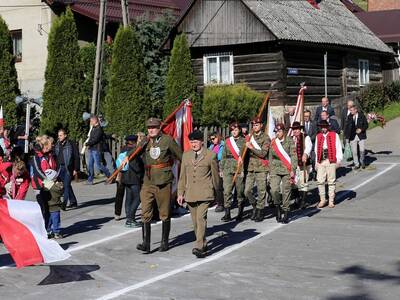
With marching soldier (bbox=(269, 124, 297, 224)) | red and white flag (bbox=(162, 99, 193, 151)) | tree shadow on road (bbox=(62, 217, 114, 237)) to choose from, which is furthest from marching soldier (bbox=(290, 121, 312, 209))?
tree shadow on road (bbox=(62, 217, 114, 237))

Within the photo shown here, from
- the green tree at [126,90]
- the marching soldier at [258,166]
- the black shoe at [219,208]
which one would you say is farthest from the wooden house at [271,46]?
the marching soldier at [258,166]

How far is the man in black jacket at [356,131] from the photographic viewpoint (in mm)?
18547

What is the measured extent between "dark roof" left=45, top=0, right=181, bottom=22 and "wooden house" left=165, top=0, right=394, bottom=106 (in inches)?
155

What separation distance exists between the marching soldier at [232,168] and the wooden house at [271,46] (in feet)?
48.8

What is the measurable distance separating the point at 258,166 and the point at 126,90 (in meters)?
11.8

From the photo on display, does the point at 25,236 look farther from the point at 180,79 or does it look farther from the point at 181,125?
the point at 180,79

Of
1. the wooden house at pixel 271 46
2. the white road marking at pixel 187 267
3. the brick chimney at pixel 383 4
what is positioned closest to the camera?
the white road marking at pixel 187 267

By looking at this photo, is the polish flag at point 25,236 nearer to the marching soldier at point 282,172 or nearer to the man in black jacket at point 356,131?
the marching soldier at point 282,172

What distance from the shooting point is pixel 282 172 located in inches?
495

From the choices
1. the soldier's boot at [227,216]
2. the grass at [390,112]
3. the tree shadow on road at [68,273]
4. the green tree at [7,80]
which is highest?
the green tree at [7,80]

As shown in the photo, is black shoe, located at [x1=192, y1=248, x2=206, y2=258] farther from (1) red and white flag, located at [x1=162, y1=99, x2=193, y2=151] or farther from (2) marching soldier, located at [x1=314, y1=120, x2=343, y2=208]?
(2) marching soldier, located at [x1=314, y1=120, x2=343, y2=208]

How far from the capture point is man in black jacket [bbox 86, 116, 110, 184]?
60.5 ft

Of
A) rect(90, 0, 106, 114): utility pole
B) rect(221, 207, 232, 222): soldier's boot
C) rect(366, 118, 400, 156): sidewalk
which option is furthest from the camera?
rect(366, 118, 400, 156): sidewalk

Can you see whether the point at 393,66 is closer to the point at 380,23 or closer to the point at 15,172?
the point at 380,23
